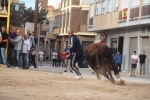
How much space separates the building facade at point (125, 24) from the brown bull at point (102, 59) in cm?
2123

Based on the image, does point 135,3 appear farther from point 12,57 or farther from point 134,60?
point 12,57

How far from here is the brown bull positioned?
1484 cm

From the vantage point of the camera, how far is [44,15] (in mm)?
76188

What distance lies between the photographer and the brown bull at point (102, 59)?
1484 cm

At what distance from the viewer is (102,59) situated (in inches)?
588

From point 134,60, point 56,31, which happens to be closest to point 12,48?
point 134,60

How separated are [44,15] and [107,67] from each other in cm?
6185

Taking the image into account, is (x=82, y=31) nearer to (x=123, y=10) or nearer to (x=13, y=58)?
(x=123, y=10)

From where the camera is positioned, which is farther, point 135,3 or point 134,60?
point 135,3

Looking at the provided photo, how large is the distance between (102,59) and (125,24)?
26152 millimetres

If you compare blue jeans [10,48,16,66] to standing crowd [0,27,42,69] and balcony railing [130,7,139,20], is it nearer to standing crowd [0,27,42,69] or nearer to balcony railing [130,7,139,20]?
standing crowd [0,27,42,69]

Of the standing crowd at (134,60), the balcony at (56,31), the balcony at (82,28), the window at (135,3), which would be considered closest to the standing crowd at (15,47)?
the standing crowd at (134,60)

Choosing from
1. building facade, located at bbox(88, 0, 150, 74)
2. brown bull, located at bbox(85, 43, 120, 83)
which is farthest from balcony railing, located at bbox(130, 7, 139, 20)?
brown bull, located at bbox(85, 43, 120, 83)

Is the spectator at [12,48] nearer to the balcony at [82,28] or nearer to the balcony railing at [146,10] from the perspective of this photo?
the balcony railing at [146,10]
